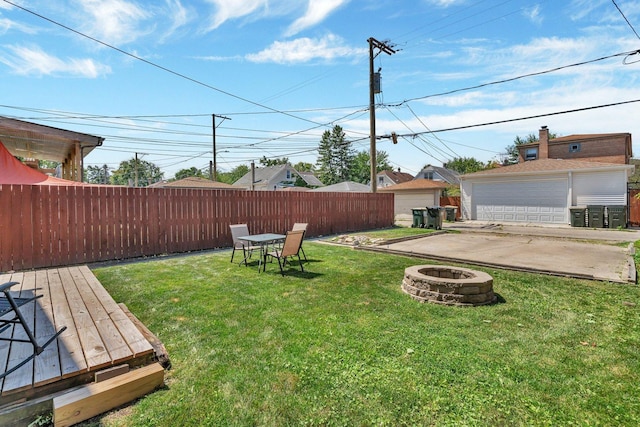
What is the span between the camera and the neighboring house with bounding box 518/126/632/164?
2700cm

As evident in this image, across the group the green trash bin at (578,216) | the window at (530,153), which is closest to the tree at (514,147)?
the window at (530,153)

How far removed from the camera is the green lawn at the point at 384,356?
2.11m

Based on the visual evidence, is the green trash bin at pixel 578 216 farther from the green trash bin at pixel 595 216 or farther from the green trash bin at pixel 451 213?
the green trash bin at pixel 451 213

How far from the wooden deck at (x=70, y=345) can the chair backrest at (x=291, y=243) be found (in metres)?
2.94

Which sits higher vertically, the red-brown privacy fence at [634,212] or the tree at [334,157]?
the tree at [334,157]

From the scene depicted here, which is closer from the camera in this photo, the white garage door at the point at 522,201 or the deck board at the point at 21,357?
the deck board at the point at 21,357

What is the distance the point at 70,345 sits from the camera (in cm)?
260

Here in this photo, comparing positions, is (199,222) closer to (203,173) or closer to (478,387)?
(478,387)

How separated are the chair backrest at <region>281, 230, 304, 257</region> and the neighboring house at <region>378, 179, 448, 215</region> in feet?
52.8

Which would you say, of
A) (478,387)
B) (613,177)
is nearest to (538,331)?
(478,387)

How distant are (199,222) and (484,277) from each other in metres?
7.75

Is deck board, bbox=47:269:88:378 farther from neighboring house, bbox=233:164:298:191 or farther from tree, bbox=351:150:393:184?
tree, bbox=351:150:393:184

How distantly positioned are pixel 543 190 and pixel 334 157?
147ft

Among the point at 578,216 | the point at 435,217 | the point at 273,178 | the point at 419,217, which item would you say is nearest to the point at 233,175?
the point at 273,178
